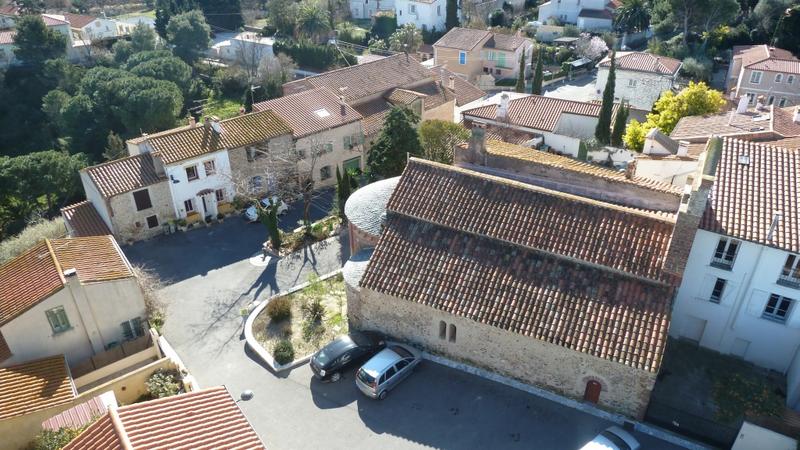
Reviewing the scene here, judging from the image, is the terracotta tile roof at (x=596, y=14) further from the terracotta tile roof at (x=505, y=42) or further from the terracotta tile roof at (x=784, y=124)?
the terracotta tile roof at (x=784, y=124)

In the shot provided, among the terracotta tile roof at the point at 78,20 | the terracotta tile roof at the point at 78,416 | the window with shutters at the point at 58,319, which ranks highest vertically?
the terracotta tile roof at the point at 78,20

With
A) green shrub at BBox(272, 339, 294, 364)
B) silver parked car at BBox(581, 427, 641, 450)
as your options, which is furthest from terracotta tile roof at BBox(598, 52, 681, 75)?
green shrub at BBox(272, 339, 294, 364)

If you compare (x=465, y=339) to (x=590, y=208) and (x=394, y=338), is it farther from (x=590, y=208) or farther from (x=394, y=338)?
(x=590, y=208)

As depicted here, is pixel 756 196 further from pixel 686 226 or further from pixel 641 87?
pixel 641 87

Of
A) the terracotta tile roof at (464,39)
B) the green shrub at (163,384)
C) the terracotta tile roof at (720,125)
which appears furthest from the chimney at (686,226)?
the terracotta tile roof at (464,39)

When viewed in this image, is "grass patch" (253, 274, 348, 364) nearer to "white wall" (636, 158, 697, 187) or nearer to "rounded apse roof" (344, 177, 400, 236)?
"rounded apse roof" (344, 177, 400, 236)

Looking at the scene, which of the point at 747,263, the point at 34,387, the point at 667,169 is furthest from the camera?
→ the point at 667,169

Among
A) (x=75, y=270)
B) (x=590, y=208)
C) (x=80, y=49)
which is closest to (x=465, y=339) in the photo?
(x=590, y=208)

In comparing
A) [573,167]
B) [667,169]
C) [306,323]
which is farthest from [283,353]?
[667,169]
